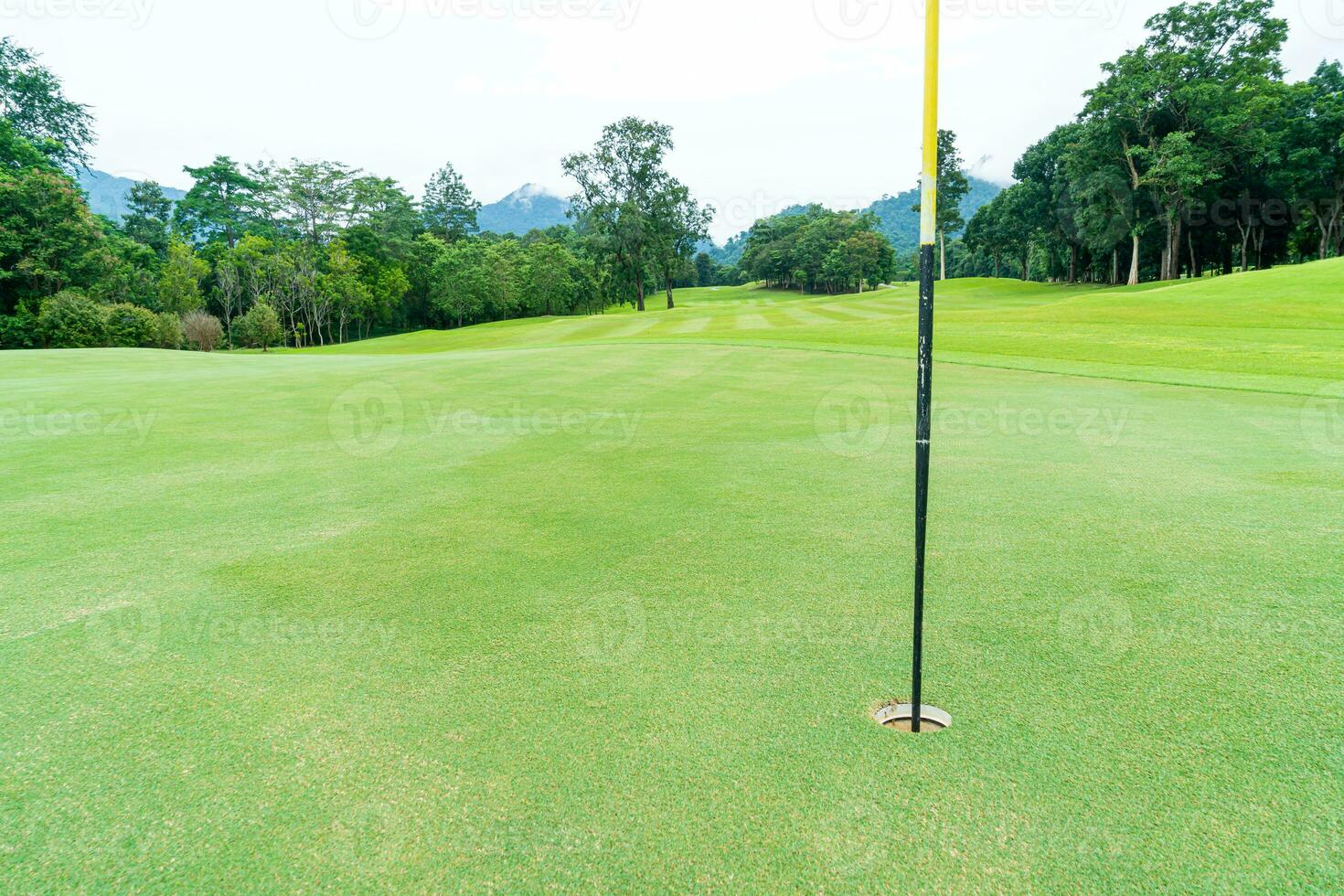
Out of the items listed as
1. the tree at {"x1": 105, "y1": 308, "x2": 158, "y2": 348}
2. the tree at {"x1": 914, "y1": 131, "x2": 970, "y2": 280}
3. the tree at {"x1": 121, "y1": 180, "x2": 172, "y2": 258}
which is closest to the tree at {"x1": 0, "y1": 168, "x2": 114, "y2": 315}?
the tree at {"x1": 105, "y1": 308, "x2": 158, "y2": 348}

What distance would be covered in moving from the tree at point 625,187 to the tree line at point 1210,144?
27096mm

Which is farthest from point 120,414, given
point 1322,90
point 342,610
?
point 1322,90

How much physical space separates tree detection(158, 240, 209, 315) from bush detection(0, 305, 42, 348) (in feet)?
29.5

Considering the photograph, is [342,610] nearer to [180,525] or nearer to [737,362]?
[180,525]

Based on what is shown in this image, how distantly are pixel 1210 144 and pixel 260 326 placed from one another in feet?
190

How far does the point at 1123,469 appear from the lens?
5.55 metres

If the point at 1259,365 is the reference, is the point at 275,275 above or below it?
above

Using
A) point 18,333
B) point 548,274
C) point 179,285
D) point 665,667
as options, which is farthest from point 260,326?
point 665,667

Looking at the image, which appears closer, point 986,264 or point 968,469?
point 968,469

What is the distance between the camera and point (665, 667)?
2.59 metres

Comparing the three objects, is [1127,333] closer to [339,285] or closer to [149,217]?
[339,285]

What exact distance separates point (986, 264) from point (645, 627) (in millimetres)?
103100

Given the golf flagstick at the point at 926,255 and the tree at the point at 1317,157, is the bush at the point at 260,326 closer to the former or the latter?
the golf flagstick at the point at 926,255

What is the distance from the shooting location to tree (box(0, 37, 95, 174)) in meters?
43.7
